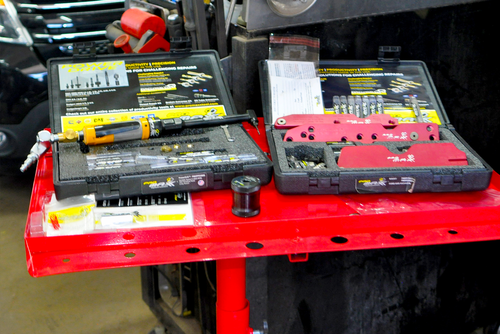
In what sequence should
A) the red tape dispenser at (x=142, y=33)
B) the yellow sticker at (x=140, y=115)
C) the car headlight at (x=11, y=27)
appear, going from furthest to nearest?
the car headlight at (x=11, y=27) → the red tape dispenser at (x=142, y=33) → the yellow sticker at (x=140, y=115)

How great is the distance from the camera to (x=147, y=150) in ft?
3.66

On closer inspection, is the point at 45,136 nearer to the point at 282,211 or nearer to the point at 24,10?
the point at 282,211

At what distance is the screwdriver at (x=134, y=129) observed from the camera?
1083 mm

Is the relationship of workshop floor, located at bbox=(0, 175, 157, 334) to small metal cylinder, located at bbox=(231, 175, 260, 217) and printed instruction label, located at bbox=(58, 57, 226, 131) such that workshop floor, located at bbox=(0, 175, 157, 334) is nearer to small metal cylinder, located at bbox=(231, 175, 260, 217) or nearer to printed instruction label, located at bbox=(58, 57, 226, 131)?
printed instruction label, located at bbox=(58, 57, 226, 131)

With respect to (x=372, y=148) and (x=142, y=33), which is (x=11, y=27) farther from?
(x=372, y=148)

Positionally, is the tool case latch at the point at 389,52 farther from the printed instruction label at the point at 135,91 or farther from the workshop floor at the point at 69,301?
the workshop floor at the point at 69,301

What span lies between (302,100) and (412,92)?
1.04 ft

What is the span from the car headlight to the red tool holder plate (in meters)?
1.56

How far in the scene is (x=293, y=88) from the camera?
4.26ft

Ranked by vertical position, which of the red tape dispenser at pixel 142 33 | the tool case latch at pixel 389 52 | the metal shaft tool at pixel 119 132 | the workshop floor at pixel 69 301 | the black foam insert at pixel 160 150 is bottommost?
the workshop floor at pixel 69 301

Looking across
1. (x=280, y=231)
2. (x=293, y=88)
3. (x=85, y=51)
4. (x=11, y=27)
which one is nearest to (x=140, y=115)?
(x=85, y=51)

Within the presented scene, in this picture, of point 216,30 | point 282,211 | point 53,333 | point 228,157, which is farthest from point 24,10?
point 282,211

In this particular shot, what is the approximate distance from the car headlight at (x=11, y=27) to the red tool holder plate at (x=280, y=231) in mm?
1559

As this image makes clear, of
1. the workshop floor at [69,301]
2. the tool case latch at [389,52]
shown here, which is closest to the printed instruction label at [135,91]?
the tool case latch at [389,52]
